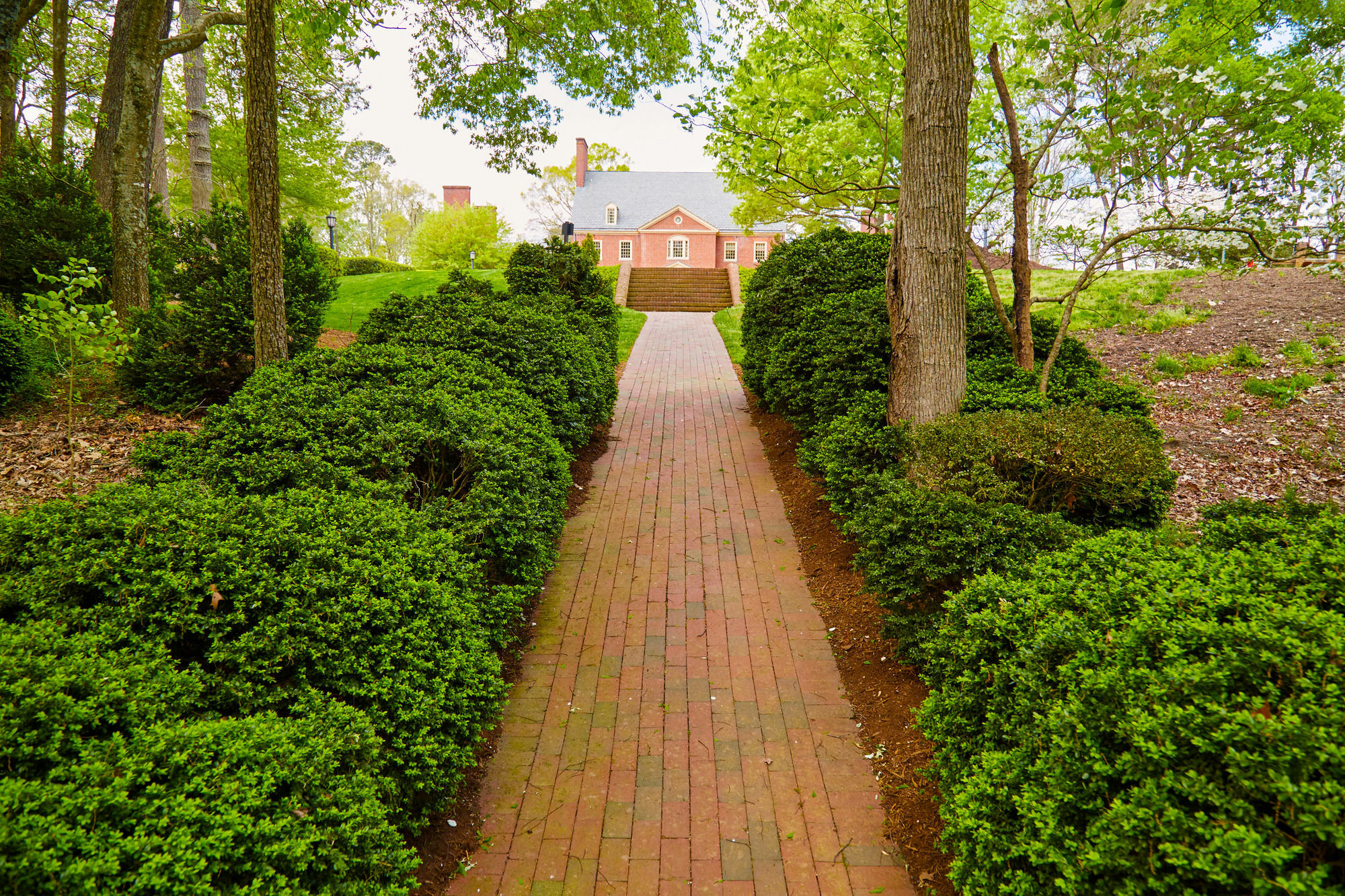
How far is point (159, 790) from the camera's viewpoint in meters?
1.69

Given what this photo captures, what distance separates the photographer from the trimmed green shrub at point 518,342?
6820 mm

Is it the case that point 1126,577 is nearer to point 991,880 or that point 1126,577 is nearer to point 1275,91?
point 991,880

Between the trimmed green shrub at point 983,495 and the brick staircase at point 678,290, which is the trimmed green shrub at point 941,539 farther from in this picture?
the brick staircase at point 678,290

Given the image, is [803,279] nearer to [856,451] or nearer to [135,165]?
[856,451]

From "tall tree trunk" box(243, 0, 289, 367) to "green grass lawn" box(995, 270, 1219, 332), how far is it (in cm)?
1008

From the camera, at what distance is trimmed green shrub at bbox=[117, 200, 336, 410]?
7.75 m

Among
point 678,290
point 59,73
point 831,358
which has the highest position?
point 59,73

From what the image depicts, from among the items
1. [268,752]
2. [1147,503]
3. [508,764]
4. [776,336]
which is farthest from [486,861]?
[776,336]

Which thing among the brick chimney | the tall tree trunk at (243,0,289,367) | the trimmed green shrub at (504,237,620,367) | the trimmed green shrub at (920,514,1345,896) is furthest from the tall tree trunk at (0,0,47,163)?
the brick chimney

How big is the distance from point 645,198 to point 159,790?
47.4 meters

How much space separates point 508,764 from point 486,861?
596 millimetres

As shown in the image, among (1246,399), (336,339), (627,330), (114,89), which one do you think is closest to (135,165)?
(114,89)

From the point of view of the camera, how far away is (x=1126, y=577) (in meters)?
2.54

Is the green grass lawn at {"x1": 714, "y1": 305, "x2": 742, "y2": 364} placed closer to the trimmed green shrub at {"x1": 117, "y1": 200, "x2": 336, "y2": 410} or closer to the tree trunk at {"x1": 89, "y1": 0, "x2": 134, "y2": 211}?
the trimmed green shrub at {"x1": 117, "y1": 200, "x2": 336, "y2": 410}
